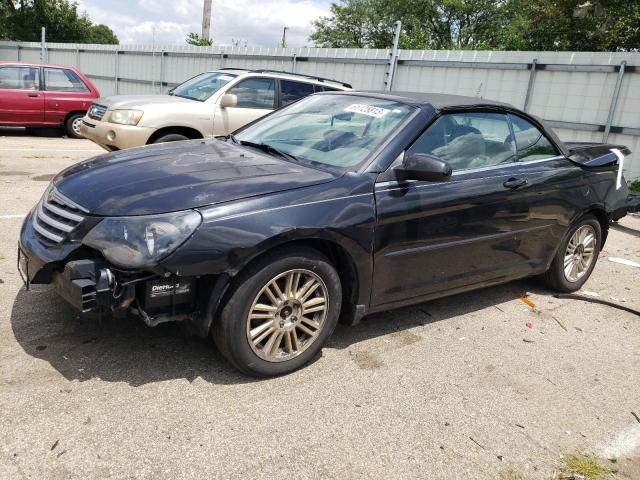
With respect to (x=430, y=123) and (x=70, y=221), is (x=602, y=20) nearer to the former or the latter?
(x=430, y=123)

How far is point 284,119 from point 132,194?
174cm

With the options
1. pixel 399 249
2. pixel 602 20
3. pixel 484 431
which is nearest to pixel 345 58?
pixel 602 20

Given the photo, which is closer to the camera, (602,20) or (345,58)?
(345,58)

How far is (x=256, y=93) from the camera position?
29.5 feet

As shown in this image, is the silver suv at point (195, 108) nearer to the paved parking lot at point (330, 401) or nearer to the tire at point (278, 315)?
the paved parking lot at point (330, 401)

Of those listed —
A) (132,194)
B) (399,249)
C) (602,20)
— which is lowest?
(399,249)

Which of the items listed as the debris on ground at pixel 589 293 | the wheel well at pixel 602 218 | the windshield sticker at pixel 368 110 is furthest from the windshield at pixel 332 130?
the debris on ground at pixel 589 293

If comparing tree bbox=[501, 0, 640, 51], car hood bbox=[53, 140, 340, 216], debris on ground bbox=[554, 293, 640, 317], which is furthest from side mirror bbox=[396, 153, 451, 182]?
tree bbox=[501, 0, 640, 51]

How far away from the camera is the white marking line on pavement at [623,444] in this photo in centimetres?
292

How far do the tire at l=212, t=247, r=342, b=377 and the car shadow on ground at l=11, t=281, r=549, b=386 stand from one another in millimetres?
190

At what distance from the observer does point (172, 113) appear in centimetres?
812

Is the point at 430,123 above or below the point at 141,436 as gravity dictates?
above

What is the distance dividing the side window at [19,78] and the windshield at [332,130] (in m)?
9.96

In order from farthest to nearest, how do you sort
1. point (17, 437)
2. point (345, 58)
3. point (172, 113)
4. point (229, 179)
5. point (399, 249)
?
point (345, 58), point (172, 113), point (399, 249), point (229, 179), point (17, 437)
